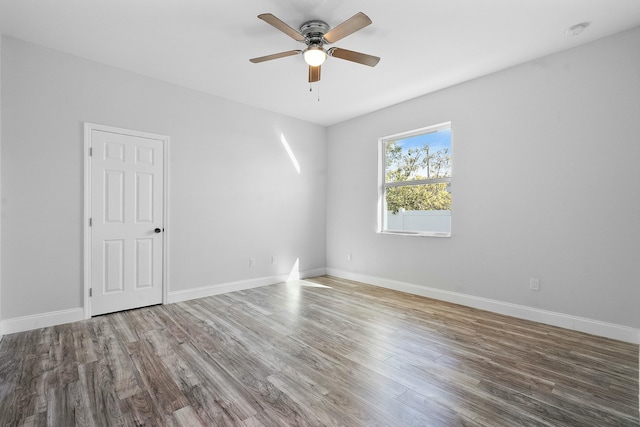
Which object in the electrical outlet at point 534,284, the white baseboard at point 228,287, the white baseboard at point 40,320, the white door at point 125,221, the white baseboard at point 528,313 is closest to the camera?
the white baseboard at point 528,313

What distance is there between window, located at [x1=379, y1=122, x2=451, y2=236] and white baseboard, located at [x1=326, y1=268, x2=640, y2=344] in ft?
2.62

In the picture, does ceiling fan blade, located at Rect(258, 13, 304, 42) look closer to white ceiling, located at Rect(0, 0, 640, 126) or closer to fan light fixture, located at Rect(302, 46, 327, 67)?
fan light fixture, located at Rect(302, 46, 327, 67)

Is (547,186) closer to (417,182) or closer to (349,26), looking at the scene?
(417,182)

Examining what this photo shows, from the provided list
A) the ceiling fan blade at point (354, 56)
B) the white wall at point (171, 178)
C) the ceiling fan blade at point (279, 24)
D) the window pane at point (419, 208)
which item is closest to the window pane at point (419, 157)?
the window pane at point (419, 208)

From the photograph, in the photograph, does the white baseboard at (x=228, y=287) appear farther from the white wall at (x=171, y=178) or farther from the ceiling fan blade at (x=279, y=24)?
the ceiling fan blade at (x=279, y=24)

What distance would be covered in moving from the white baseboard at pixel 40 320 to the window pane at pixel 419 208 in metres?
4.15

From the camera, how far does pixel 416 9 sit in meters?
2.46

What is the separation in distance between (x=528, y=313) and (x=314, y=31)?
3611mm

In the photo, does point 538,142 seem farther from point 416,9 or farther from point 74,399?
point 74,399

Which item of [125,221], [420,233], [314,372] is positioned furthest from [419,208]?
[125,221]

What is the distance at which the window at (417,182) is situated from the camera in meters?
4.14

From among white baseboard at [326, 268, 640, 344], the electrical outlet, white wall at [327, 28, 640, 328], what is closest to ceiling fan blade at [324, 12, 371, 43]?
white wall at [327, 28, 640, 328]

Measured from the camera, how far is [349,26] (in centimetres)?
229

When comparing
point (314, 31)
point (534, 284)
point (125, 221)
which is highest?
point (314, 31)
